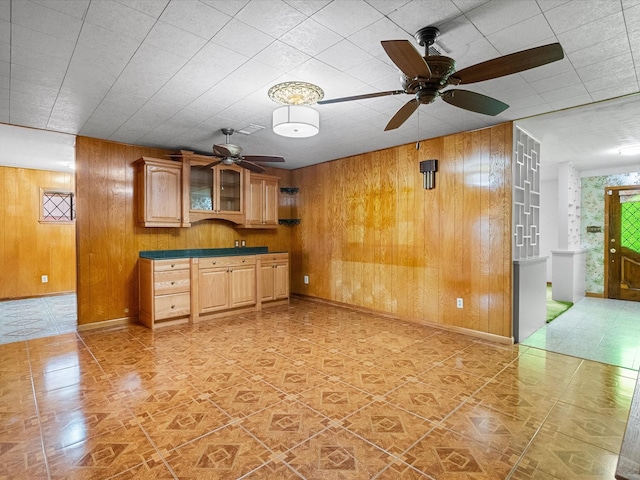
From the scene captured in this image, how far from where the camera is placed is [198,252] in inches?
208

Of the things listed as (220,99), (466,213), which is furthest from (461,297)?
(220,99)

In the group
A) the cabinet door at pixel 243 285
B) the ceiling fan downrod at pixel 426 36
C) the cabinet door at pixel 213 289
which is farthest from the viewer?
the cabinet door at pixel 243 285

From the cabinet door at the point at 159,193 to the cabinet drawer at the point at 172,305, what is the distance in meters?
1.02

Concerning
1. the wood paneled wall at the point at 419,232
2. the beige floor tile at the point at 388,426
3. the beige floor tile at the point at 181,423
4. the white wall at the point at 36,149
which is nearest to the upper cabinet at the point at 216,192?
the wood paneled wall at the point at 419,232

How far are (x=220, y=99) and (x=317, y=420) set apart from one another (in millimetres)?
2840

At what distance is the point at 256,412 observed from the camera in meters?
2.30

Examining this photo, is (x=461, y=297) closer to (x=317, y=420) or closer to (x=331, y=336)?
(x=331, y=336)

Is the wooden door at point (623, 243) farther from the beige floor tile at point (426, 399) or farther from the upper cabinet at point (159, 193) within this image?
the upper cabinet at point (159, 193)

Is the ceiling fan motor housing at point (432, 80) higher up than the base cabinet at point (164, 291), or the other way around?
the ceiling fan motor housing at point (432, 80)

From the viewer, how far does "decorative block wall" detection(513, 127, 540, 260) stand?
380 centimetres

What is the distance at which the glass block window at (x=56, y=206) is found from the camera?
655cm

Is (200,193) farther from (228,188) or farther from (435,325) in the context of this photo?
(435,325)

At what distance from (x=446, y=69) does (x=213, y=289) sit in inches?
160

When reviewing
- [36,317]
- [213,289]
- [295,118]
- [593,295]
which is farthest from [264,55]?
[593,295]
